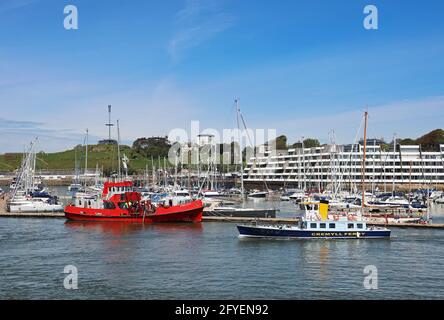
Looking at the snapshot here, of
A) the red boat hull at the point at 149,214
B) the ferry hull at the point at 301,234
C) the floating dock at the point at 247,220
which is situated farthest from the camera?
the red boat hull at the point at 149,214

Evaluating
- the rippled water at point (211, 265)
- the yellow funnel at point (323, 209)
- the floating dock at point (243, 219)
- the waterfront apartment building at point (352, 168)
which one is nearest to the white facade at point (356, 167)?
the waterfront apartment building at point (352, 168)

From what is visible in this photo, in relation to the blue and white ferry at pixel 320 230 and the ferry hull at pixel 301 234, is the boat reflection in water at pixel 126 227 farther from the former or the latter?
the blue and white ferry at pixel 320 230

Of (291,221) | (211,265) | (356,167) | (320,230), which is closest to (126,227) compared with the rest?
(291,221)

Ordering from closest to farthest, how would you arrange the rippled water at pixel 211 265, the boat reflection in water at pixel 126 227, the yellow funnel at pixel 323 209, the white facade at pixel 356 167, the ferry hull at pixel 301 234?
1. the rippled water at pixel 211 265
2. the ferry hull at pixel 301 234
3. the yellow funnel at pixel 323 209
4. the boat reflection in water at pixel 126 227
5. the white facade at pixel 356 167

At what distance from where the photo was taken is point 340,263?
40.2m

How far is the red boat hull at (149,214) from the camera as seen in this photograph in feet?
217

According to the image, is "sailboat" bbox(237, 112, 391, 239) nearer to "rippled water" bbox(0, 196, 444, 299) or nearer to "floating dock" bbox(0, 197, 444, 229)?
"rippled water" bbox(0, 196, 444, 299)

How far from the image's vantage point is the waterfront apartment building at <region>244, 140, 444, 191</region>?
13638cm

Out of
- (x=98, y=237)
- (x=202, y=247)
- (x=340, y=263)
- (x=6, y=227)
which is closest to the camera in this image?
(x=340, y=263)

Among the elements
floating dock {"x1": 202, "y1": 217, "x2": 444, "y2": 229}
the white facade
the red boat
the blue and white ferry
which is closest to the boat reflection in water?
the red boat

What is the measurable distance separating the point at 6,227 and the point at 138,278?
3457cm

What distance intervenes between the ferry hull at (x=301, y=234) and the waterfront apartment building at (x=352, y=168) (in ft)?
244

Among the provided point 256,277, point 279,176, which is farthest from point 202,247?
point 279,176

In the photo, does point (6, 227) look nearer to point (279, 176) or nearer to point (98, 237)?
point (98, 237)
